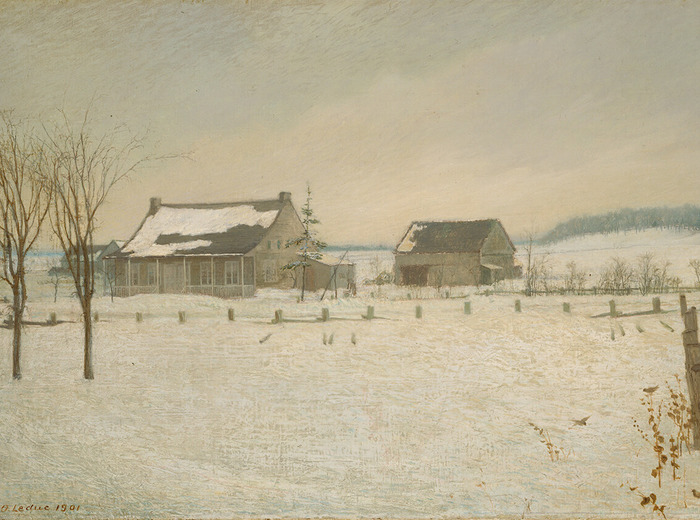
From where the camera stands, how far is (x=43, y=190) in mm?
5043

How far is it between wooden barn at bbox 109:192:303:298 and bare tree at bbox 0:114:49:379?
1128 millimetres

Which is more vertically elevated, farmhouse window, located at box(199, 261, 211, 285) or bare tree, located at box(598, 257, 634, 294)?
farmhouse window, located at box(199, 261, 211, 285)

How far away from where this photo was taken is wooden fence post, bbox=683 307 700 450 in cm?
383

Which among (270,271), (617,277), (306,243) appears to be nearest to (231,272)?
(270,271)

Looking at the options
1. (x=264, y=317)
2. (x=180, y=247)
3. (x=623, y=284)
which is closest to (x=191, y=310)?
(x=264, y=317)

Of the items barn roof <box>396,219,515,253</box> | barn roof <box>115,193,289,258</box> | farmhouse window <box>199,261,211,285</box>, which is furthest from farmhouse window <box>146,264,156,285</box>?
barn roof <box>396,219,515,253</box>

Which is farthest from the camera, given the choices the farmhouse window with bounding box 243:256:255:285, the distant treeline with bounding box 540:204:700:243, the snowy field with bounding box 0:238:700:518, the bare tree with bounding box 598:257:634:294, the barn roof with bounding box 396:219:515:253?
the farmhouse window with bounding box 243:256:255:285

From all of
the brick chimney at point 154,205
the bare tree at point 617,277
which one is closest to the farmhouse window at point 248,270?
the brick chimney at point 154,205

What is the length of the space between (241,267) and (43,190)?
488 cm

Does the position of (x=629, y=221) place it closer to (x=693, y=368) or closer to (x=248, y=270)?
(x=693, y=368)

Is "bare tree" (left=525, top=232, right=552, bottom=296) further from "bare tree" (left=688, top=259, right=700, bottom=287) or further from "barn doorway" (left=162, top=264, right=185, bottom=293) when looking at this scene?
"barn doorway" (left=162, top=264, right=185, bottom=293)

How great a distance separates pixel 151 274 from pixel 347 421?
5.41m
